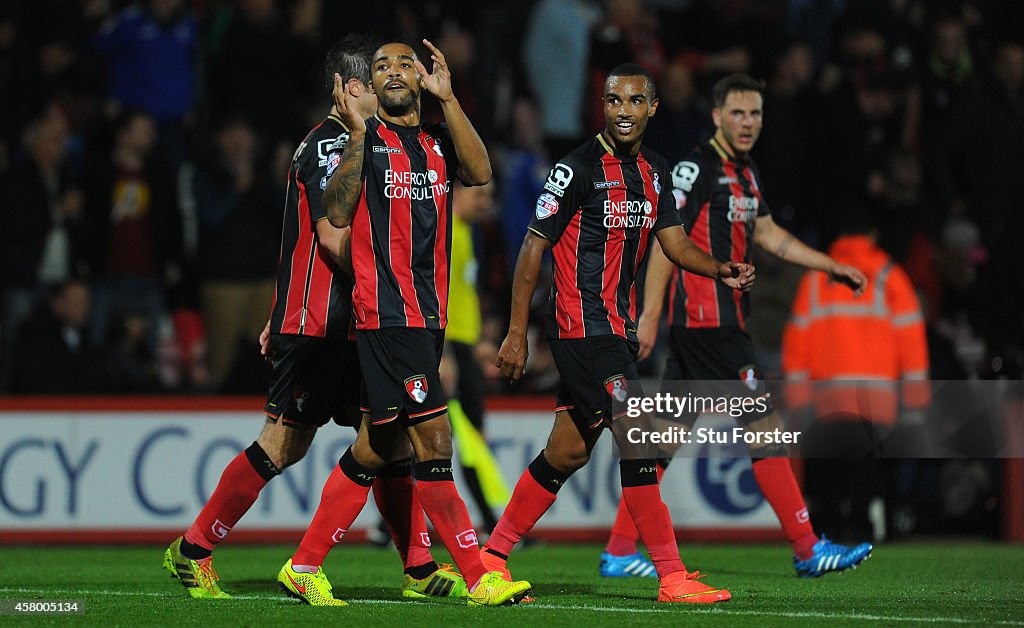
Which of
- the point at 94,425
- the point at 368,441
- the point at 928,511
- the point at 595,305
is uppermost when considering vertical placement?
the point at 595,305

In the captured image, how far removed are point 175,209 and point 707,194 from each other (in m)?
6.33

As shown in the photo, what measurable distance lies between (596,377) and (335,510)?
4.33 feet

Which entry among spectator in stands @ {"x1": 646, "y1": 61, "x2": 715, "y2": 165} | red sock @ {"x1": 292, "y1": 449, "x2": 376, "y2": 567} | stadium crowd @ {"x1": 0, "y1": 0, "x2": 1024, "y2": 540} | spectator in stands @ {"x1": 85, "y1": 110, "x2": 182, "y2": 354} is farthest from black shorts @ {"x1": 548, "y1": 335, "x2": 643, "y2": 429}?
spectator in stands @ {"x1": 646, "y1": 61, "x2": 715, "y2": 165}

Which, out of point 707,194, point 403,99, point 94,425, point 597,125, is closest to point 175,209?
point 94,425

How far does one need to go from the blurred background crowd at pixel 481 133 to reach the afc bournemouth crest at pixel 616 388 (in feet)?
18.2

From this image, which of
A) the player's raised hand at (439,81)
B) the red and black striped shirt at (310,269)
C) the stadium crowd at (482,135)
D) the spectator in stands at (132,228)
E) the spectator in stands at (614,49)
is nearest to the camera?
the player's raised hand at (439,81)

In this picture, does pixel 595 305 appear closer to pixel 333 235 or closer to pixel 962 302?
pixel 333 235

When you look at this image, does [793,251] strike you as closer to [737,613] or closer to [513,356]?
[513,356]

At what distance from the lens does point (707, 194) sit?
8.84 metres

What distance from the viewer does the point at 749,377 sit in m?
8.71

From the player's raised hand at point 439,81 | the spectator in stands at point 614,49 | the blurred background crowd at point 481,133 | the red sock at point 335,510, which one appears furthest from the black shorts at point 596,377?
the spectator in stands at point 614,49

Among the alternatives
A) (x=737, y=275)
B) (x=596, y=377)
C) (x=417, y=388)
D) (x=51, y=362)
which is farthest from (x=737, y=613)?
(x=51, y=362)

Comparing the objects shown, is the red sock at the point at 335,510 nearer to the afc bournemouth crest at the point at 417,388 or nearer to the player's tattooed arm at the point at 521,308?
the afc bournemouth crest at the point at 417,388

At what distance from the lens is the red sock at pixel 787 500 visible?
28.1ft
